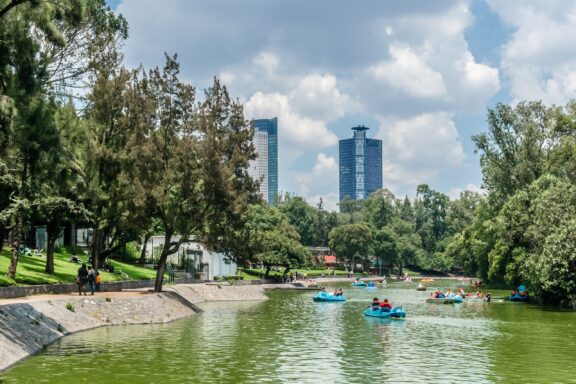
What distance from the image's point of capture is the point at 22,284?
46.2 meters

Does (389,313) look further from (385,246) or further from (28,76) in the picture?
(385,246)

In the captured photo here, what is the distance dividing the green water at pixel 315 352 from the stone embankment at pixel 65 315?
40.2 inches

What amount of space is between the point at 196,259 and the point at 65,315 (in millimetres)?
58620

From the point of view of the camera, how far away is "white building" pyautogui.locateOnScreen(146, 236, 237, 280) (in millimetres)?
→ 96625

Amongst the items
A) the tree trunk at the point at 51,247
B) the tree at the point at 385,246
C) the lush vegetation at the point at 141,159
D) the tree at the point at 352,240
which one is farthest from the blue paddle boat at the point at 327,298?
the tree at the point at 385,246

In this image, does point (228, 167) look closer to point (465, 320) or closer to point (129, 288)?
point (129, 288)

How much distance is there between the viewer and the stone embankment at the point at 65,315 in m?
31.7

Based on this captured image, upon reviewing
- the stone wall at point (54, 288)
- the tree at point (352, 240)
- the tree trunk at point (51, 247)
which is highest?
the tree at point (352, 240)

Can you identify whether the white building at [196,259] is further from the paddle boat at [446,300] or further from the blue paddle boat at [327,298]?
the paddle boat at [446,300]

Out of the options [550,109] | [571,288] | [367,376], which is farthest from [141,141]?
[550,109]

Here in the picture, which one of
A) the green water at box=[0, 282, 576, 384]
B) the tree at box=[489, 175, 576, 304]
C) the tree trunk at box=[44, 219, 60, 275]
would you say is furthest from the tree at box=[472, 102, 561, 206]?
the tree trunk at box=[44, 219, 60, 275]

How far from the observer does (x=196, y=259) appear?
98812 mm

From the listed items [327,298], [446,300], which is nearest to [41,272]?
[327,298]

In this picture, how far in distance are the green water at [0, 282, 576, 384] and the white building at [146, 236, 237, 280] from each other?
1692 inches
